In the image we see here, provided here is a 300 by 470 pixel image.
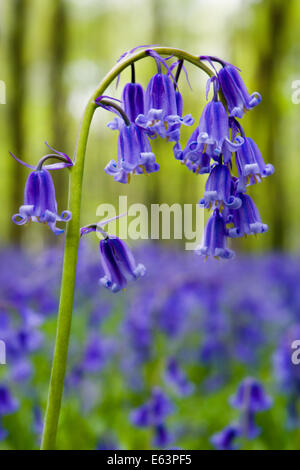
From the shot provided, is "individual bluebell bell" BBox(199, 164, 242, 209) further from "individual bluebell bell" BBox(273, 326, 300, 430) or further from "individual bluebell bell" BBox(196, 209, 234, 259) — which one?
"individual bluebell bell" BBox(273, 326, 300, 430)

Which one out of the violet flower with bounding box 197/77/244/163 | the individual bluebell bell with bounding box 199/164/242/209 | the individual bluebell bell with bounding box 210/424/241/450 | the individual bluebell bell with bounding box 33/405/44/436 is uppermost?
the violet flower with bounding box 197/77/244/163

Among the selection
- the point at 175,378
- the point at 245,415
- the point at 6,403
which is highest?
the point at 175,378

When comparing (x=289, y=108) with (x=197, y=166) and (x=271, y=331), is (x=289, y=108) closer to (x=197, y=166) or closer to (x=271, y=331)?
(x=271, y=331)

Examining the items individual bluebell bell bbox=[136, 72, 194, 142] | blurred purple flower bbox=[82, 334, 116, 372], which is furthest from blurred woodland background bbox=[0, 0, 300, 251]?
individual bluebell bell bbox=[136, 72, 194, 142]

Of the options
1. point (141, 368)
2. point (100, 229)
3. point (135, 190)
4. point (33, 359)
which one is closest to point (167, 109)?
point (100, 229)

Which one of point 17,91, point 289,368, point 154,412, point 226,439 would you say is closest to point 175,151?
point 226,439

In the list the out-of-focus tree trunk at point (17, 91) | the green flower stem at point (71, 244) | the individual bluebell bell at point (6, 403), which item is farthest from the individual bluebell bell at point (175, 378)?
the out-of-focus tree trunk at point (17, 91)

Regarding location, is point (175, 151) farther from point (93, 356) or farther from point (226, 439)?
point (93, 356)
